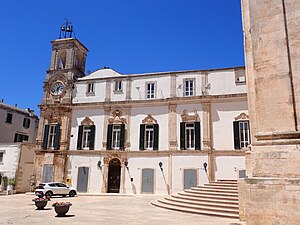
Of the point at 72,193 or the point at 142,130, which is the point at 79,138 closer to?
the point at 72,193

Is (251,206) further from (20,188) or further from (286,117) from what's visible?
(20,188)

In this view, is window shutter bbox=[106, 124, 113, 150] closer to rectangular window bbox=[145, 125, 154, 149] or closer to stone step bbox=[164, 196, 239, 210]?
rectangular window bbox=[145, 125, 154, 149]

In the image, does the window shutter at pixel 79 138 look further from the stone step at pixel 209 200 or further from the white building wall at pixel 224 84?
the stone step at pixel 209 200

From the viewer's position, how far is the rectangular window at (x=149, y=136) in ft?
77.5

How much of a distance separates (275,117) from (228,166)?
52.2 ft

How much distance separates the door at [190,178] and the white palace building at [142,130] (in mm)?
80

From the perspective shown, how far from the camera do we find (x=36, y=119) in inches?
1431

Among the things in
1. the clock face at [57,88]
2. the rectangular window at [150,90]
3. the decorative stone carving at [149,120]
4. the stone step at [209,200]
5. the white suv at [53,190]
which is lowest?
the white suv at [53,190]

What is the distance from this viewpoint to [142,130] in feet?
78.3

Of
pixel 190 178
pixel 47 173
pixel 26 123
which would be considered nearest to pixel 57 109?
pixel 47 173

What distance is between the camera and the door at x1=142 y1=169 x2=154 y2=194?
2247cm

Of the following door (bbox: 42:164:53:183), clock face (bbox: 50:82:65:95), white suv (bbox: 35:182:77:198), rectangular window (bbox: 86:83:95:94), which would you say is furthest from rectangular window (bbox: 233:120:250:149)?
clock face (bbox: 50:82:65:95)

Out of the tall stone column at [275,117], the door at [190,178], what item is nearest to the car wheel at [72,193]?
the door at [190,178]

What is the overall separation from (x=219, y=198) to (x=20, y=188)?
67.9 feet
